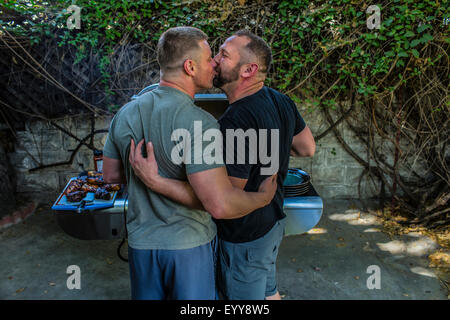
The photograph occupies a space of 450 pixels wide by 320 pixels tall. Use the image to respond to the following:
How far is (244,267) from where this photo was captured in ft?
5.98

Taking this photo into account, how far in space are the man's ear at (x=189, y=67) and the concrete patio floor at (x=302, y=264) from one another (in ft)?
7.63

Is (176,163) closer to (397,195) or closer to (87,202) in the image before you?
(87,202)

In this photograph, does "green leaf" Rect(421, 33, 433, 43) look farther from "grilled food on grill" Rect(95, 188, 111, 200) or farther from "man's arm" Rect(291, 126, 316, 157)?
"grilled food on grill" Rect(95, 188, 111, 200)

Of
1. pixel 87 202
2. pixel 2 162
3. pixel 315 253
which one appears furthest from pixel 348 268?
pixel 2 162

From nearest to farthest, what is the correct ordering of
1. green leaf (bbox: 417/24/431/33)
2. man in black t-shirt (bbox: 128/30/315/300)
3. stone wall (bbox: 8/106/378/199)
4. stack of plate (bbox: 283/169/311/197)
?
man in black t-shirt (bbox: 128/30/315/300) → stack of plate (bbox: 283/169/311/197) → green leaf (bbox: 417/24/431/33) → stone wall (bbox: 8/106/378/199)

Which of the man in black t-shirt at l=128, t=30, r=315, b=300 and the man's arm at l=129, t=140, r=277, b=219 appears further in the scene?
the man in black t-shirt at l=128, t=30, r=315, b=300

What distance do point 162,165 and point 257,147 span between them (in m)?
0.49

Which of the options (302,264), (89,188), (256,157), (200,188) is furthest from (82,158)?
(200,188)

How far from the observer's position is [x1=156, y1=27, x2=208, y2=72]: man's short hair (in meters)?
1.46

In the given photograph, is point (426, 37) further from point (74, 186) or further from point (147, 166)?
point (74, 186)

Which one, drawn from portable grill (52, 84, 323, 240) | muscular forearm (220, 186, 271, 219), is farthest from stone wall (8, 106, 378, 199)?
muscular forearm (220, 186, 271, 219)

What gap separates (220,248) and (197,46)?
3.68 ft

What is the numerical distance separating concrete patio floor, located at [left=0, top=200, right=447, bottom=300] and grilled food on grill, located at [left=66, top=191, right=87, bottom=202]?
1031 millimetres
